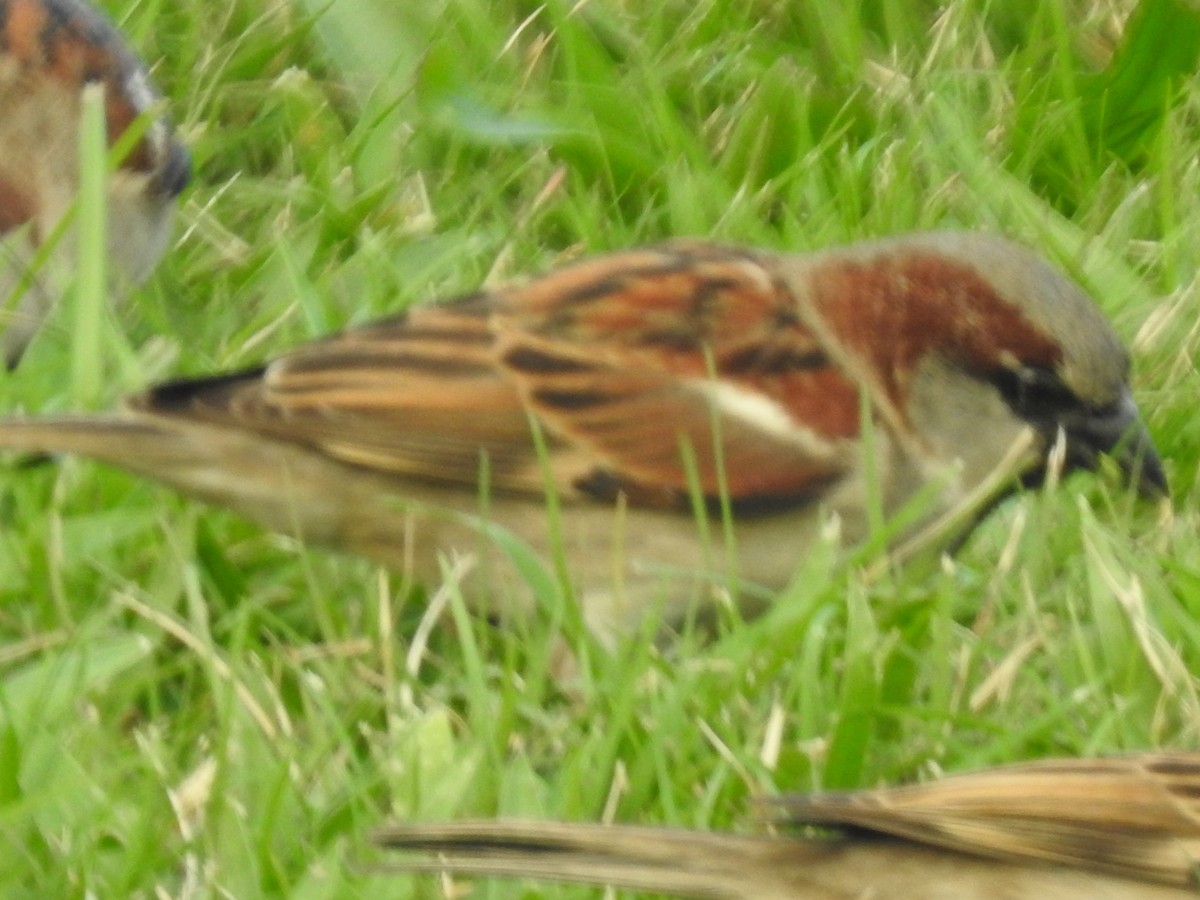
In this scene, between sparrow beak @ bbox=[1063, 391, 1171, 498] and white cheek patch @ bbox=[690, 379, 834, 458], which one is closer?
white cheek patch @ bbox=[690, 379, 834, 458]

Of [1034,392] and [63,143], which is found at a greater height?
[63,143]

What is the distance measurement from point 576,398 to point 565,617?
0.41 metres

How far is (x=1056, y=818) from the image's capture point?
2123mm

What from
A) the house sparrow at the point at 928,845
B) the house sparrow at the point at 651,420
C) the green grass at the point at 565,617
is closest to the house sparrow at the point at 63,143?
the green grass at the point at 565,617

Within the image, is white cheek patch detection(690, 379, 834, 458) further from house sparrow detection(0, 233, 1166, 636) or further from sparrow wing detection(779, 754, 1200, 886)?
sparrow wing detection(779, 754, 1200, 886)

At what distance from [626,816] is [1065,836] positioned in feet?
1.82

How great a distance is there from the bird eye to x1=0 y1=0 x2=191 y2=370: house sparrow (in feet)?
4.29

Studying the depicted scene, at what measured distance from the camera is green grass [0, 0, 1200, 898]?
2.56 metres

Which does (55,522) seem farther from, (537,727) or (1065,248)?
(1065,248)

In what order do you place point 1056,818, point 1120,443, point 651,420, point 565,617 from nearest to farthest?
point 1056,818 < point 565,617 < point 651,420 < point 1120,443

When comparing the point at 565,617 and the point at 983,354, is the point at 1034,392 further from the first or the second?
the point at 565,617

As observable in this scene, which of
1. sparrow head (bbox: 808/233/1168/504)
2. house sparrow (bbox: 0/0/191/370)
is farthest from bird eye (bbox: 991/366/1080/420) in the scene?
house sparrow (bbox: 0/0/191/370)

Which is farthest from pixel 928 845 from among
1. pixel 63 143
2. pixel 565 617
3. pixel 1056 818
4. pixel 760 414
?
pixel 63 143

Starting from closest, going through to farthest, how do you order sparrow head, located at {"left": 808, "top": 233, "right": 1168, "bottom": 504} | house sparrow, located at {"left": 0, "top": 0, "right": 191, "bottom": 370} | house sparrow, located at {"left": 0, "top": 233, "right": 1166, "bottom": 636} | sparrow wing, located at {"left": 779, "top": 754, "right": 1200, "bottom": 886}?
sparrow wing, located at {"left": 779, "top": 754, "right": 1200, "bottom": 886} → house sparrow, located at {"left": 0, "top": 233, "right": 1166, "bottom": 636} → sparrow head, located at {"left": 808, "top": 233, "right": 1168, "bottom": 504} → house sparrow, located at {"left": 0, "top": 0, "right": 191, "bottom": 370}
